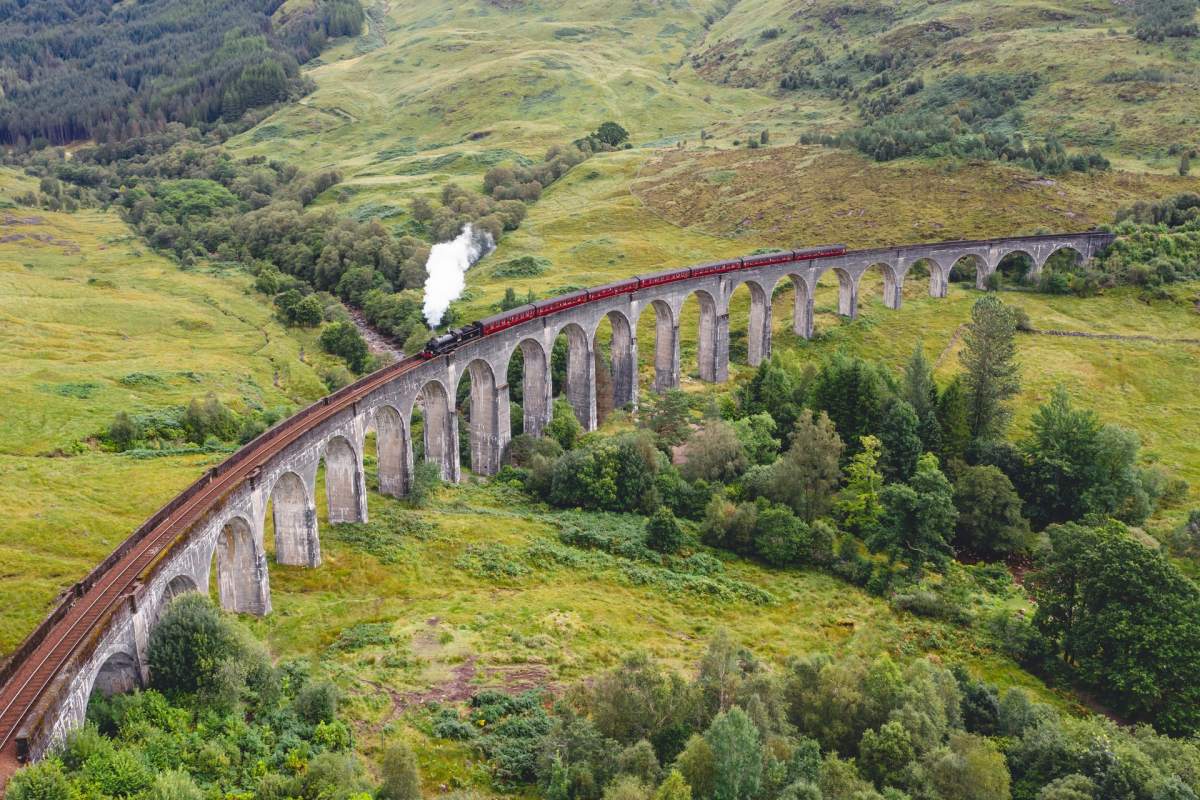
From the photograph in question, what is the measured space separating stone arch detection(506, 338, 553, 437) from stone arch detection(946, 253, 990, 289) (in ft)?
197

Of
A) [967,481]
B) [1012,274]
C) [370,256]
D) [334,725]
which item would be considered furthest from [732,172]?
[334,725]

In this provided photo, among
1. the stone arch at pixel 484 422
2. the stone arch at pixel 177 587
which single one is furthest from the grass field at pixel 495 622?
the stone arch at pixel 484 422

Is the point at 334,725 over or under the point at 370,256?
under

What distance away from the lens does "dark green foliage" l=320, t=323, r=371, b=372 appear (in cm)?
9431

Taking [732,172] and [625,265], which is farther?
[732,172]

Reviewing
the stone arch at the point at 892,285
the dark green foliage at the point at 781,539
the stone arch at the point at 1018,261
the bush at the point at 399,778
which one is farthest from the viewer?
the stone arch at the point at 1018,261

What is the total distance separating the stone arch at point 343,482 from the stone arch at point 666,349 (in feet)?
127

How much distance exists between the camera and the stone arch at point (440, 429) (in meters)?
59.3

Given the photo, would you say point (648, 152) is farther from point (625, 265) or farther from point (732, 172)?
point (625, 265)

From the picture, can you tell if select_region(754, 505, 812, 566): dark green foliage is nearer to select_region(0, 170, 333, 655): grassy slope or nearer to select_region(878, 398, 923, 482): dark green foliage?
select_region(878, 398, 923, 482): dark green foliage

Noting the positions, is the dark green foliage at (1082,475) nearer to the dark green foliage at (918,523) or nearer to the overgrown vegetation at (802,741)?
the dark green foliage at (918,523)

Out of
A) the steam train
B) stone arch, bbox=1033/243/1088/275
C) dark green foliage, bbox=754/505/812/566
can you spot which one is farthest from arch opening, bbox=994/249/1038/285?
dark green foliage, bbox=754/505/812/566

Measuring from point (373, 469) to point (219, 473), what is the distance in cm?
2319

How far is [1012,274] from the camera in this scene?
346 ft
